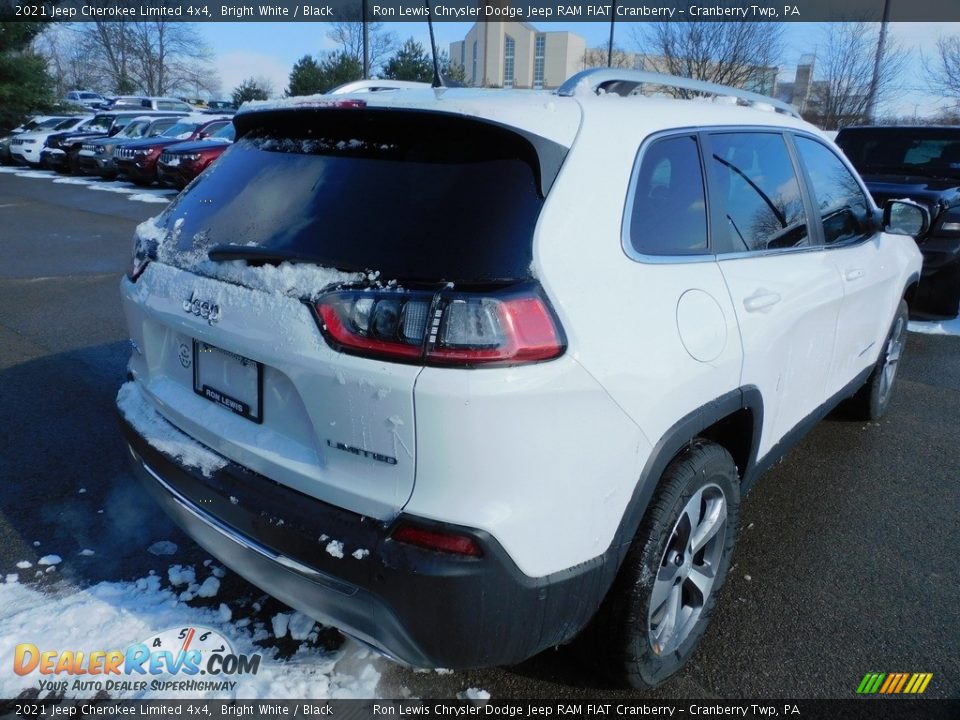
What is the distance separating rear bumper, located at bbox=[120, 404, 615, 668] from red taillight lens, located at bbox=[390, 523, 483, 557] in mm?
16

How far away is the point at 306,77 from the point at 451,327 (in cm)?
2835

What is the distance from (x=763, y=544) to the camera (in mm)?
3193

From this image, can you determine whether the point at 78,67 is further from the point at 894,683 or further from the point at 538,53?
the point at 894,683

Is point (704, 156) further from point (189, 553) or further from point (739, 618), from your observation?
point (189, 553)

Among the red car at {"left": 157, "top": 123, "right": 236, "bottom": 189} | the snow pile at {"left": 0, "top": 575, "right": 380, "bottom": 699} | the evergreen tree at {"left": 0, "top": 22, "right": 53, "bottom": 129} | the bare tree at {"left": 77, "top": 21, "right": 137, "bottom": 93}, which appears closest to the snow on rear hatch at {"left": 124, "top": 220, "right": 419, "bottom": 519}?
the snow pile at {"left": 0, "top": 575, "right": 380, "bottom": 699}

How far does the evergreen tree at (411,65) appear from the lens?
24.9 meters

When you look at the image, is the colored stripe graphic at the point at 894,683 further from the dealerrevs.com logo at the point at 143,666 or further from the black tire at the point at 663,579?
the dealerrevs.com logo at the point at 143,666

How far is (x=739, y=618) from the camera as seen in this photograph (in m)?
2.71

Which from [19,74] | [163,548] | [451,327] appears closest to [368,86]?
[451,327]

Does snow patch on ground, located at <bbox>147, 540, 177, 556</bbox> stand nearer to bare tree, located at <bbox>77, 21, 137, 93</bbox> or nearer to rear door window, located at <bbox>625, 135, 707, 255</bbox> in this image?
rear door window, located at <bbox>625, 135, 707, 255</bbox>

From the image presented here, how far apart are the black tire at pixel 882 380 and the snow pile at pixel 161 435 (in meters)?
3.75

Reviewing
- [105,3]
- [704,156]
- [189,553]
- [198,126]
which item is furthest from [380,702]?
[105,3]

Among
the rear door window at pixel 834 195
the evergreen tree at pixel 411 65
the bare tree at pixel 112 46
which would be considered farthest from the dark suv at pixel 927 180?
the bare tree at pixel 112 46

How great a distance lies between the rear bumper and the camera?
1.74 metres
